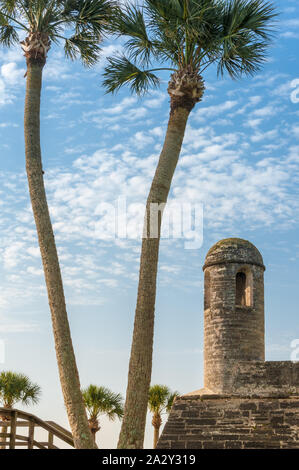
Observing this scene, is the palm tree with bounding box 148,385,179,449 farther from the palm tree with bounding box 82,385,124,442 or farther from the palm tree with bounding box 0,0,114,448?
the palm tree with bounding box 0,0,114,448

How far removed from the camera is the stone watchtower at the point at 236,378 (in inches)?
587

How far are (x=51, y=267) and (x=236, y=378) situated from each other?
6893mm

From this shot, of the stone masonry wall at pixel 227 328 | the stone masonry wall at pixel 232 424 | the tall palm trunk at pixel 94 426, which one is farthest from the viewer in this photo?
the tall palm trunk at pixel 94 426

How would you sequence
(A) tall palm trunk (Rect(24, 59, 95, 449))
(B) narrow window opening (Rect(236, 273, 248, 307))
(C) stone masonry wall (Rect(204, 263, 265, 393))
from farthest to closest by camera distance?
(B) narrow window opening (Rect(236, 273, 248, 307)) → (C) stone masonry wall (Rect(204, 263, 265, 393)) → (A) tall palm trunk (Rect(24, 59, 95, 449))

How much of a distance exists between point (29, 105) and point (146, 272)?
4.65m

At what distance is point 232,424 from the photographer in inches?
599

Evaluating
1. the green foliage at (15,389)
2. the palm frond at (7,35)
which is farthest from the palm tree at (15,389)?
the palm frond at (7,35)

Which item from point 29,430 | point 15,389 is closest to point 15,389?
point 15,389

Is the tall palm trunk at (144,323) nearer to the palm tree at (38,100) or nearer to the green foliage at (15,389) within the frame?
the palm tree at (38,100)

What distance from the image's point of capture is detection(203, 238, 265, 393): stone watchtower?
1936 centimetres

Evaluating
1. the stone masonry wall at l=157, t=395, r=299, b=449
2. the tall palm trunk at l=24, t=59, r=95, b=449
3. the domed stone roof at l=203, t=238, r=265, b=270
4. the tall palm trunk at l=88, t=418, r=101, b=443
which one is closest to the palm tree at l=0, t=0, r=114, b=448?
the tall palm trunk at l=24, t=59, r=95, b=449

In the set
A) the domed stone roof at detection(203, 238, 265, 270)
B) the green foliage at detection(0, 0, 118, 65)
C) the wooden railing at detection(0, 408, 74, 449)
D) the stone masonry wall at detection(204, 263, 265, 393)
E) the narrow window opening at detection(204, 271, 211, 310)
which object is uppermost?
the green foliage at detection(0, 0, 118, 65)
